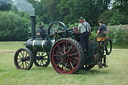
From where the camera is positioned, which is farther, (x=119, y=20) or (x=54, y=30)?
(x=119, y=20)

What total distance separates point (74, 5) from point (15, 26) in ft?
40.0

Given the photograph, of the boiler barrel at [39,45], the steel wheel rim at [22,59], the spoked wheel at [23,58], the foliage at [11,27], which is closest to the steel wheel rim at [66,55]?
the boiler barrel at [39,45]

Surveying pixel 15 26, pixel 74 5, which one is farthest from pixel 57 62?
pixel 15 26

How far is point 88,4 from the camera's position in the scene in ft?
135

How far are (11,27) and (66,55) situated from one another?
3728 cm

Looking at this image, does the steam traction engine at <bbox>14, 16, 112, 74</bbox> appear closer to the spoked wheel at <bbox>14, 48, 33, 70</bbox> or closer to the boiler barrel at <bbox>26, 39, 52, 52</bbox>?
the boiler barrel at <bbox>26, 39, 52, 52</bbox>

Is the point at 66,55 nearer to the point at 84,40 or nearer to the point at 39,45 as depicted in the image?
the point at 84,40

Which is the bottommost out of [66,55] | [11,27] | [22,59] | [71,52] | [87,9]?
[22,59]

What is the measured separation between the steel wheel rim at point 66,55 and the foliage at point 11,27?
3559 centimetres

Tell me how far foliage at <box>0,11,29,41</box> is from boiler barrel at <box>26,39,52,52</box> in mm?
33955

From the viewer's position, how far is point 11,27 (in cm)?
4359

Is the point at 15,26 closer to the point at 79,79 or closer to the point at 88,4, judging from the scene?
the point at 88,4

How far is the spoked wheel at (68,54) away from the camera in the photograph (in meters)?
7.54

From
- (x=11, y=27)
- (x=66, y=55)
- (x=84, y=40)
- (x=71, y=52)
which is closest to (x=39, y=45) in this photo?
(x=66, y=55)
